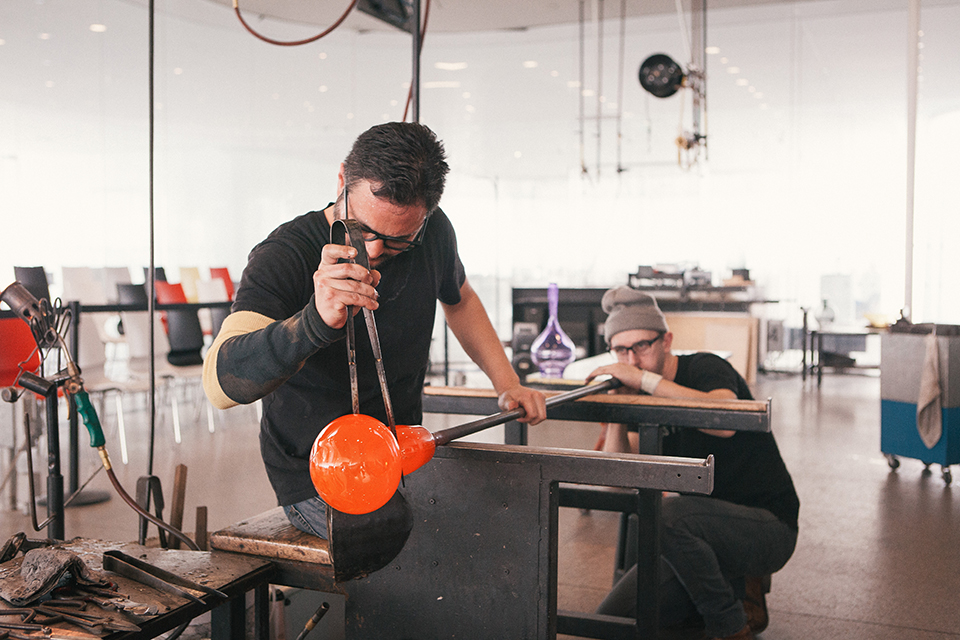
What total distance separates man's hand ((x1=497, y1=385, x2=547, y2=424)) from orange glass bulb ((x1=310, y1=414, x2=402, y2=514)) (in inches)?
32.6

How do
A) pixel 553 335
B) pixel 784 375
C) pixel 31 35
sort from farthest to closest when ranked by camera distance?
pixel 784 375 → pixel 31 35 → pixel 553 335

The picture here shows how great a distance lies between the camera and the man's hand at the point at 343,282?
937mm

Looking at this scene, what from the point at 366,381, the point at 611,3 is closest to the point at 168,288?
the point at 611,3

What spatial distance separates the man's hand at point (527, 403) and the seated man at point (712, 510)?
0.57 meters

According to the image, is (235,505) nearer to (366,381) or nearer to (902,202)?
(366,381)

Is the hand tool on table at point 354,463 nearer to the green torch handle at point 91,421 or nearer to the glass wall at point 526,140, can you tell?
the green torch handle at point 91,421

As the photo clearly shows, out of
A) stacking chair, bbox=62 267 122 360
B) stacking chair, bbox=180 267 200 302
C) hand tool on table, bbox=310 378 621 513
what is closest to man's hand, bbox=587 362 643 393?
hand tool on table, bbox=310 378 621 513

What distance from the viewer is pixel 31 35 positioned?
715 cm

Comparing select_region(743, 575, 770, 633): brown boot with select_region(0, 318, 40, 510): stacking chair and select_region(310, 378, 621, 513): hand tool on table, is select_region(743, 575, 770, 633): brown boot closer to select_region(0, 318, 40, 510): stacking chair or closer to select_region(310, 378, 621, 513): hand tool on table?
select_region(310, 378, 621, 513): hand tool on table

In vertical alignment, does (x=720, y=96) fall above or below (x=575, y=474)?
above

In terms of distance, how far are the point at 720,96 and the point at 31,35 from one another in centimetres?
792

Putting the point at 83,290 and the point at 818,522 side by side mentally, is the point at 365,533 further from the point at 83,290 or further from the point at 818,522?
the point at 83,290

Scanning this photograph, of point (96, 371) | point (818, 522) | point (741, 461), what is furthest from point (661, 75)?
point (96, 371)

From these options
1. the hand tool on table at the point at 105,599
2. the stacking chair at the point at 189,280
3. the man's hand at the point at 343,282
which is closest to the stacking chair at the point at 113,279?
the stacking chair at the point at 189,280
